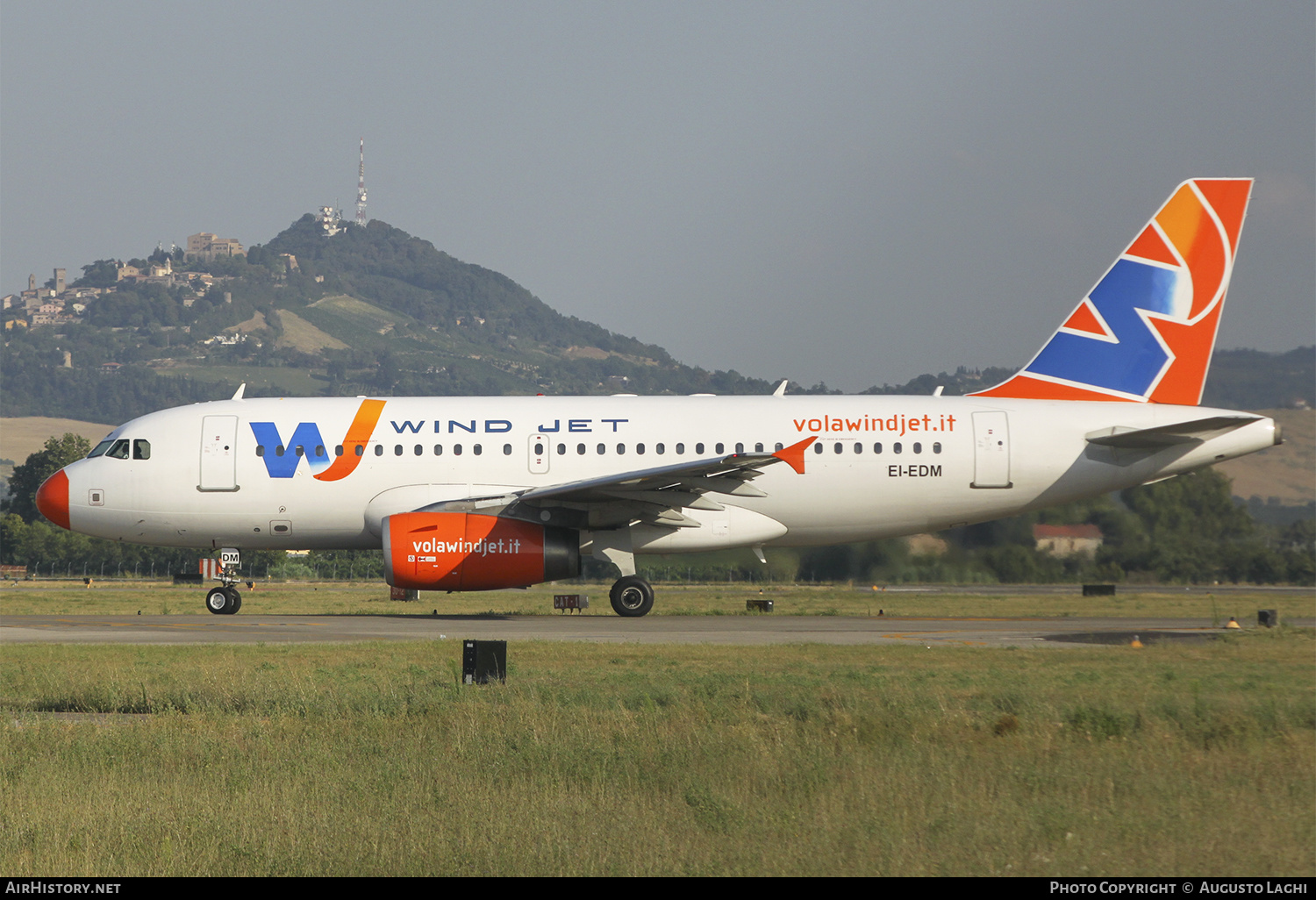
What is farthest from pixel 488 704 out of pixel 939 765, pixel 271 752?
pixel 939 765

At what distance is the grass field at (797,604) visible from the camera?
26.1 m

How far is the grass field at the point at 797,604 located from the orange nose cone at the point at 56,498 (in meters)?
2.51

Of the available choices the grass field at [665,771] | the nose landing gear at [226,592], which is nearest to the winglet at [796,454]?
the grass field at [665,771]

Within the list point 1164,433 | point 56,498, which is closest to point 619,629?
point 1164,433

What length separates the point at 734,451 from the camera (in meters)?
23.9

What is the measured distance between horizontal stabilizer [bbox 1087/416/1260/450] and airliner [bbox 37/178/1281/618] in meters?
0.05

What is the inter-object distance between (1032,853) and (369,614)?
67.6ft

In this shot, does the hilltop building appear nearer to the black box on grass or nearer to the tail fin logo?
the tail fin logo

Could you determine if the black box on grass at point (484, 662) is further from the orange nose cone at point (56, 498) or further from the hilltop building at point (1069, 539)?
the hilltop building at point (1069, 539)

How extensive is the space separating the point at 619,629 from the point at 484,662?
738 cm

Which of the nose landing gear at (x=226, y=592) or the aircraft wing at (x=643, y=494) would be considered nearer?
the aircraft wing at (x=643, y=494)

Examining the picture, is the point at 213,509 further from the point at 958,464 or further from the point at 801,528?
the point at 958,464

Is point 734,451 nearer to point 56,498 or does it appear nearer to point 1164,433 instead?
point 1164,433
